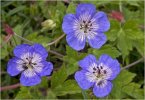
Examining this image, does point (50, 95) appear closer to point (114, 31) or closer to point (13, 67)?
point (13, 67)

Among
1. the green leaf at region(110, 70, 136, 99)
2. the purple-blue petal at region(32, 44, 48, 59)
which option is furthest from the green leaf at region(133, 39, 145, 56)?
the purple-blue petal at region(32, 44, 48, 59)

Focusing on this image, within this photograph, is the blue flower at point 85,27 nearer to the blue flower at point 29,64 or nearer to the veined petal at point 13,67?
the blue flower at point 29,64

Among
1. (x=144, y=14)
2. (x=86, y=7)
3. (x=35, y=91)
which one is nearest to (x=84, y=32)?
(x=86, y=7)

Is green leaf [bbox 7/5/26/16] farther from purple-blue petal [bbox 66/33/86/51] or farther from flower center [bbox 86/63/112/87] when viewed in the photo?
flower center [bbox 86/63/112/87]

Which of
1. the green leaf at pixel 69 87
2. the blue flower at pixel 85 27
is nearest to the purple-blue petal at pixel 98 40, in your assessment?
the blue flower at pixel 85 27

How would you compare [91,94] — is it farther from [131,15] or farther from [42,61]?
[131,15]

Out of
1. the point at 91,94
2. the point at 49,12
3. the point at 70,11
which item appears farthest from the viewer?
the point at 49,12
